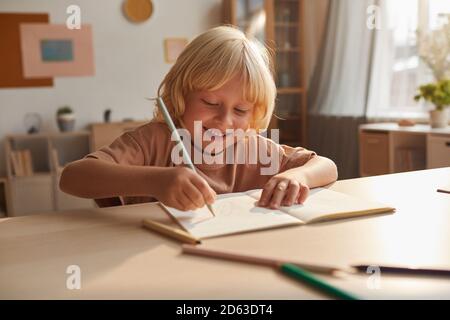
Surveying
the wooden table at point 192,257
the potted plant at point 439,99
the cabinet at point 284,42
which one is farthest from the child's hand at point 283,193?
the cabinet at point 284,42

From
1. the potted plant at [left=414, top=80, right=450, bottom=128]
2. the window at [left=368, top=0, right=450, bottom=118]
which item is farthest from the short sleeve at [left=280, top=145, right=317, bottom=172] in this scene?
the window at [left=368, top=0, right=450, bottom=118]

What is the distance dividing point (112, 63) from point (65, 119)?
655 millimetres

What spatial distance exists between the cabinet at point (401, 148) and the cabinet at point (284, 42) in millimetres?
1071

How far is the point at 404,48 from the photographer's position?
3.74 meters

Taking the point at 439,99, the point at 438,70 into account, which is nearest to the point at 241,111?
the point at 439,99

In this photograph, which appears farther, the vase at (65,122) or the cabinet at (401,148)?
the vase at (65,122)

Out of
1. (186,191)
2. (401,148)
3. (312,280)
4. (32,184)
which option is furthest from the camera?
(32,184)

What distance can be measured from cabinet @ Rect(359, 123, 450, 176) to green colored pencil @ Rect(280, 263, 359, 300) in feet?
8.89

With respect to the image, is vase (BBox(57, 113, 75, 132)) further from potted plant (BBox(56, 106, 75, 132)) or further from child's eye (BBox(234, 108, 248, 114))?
child's eye (BBox(234, 108, 248, 114))

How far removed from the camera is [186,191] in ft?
2.52

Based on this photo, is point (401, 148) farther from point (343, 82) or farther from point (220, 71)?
point (220, 71)

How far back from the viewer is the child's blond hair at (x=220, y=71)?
1144 millimetres

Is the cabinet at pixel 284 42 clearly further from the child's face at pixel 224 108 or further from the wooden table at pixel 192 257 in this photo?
the wooden table at pixel 192 257

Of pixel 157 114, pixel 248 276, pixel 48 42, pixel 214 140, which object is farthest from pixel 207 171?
pixel 48 42
